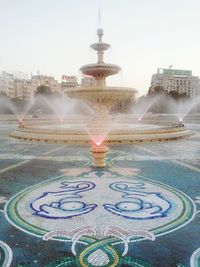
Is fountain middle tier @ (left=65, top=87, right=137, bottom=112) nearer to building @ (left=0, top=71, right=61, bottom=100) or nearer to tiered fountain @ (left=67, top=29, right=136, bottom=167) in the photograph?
tiered fountain @ (left=67, top=29, right=136, bottom=167)

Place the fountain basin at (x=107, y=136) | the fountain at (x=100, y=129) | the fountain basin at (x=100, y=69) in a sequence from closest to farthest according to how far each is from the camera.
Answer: the fountain basin at (x=107, y=136)
the fountain at (x=100, y=129)
the fountain basin at (x=100, y=69)

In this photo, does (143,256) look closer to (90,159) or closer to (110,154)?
(90,159)

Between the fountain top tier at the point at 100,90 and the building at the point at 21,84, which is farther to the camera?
the building at the point at 21,84

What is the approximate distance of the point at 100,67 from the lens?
2120 cm

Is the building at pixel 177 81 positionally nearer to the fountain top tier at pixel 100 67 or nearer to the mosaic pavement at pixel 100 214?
the fountain top tier at pixel 100 67

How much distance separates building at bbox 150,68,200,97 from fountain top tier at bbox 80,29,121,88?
128 meters

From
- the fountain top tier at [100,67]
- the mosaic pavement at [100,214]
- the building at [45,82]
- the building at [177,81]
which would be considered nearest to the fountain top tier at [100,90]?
the fountain top tier at [100,67]

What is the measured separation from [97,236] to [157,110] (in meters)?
69.2

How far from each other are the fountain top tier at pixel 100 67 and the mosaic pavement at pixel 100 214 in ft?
39.0

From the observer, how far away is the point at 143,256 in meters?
4.20

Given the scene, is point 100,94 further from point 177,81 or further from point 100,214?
point 177,81

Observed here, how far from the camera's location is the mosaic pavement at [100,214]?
4230mm

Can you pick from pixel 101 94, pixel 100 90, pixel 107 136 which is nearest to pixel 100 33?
pixel 101 94

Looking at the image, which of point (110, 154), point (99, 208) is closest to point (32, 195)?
point (99, 208)
